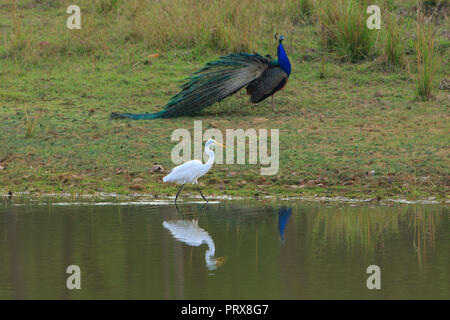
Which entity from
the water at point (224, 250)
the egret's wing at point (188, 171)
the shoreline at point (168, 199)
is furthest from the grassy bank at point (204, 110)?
the water at point (224, 250)

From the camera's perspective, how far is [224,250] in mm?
6398

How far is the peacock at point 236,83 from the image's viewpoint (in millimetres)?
12008

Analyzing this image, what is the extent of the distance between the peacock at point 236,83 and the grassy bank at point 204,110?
219 millimetres

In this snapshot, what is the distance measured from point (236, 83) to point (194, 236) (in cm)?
552

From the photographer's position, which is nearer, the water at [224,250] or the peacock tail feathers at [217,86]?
the water at [224,250]

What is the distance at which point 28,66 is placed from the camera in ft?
47.2

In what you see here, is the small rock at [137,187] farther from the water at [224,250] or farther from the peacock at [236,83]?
the peacock at [236,83]

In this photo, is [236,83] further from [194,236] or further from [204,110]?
[194,236]

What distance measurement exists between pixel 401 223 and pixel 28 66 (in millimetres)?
8784

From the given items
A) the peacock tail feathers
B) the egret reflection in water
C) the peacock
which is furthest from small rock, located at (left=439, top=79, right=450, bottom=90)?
the egret reflection in water

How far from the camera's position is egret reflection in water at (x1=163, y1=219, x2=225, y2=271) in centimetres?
609

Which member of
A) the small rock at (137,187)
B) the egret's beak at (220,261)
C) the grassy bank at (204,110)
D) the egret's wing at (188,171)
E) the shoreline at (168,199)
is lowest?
the egret's beak at (220,261)

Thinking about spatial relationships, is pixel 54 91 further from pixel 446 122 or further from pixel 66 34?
pixel 446 122

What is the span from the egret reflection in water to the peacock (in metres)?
4.65
